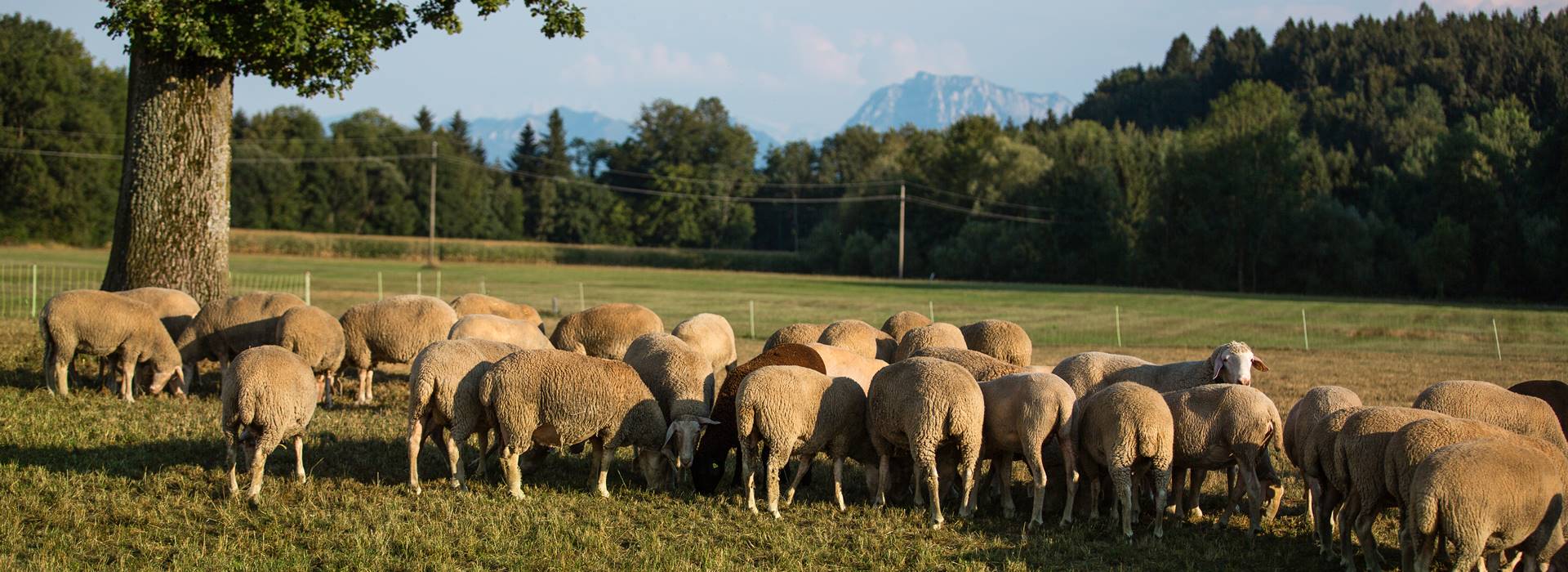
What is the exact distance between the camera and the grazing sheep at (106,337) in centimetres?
1262

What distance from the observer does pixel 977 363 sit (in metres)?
10.7

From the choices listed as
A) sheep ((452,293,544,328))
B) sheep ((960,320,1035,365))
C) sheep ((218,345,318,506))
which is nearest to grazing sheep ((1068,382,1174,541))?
sheep ((960,320,1035,365))

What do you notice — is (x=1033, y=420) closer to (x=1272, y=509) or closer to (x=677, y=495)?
(x=1272, y=509)

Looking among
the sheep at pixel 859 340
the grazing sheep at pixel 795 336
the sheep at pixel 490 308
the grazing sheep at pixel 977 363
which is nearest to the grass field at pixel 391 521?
the grazing sheep at pixel 977 363

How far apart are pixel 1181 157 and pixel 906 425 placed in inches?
2472

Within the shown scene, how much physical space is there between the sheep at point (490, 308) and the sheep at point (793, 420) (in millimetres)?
7933

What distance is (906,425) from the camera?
9.00 meters

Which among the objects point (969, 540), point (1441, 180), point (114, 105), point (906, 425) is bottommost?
point (969, 540)

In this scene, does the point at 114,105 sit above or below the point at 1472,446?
above

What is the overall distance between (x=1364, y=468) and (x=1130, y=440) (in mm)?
1612

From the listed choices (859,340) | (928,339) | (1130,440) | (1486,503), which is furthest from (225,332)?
Answer: (1486,503)

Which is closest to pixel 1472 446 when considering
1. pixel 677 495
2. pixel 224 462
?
pixel 677 495

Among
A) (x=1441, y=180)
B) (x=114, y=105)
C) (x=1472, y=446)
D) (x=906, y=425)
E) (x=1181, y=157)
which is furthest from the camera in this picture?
(x=114, y=105)

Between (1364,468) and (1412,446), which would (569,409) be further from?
(1412,446)
